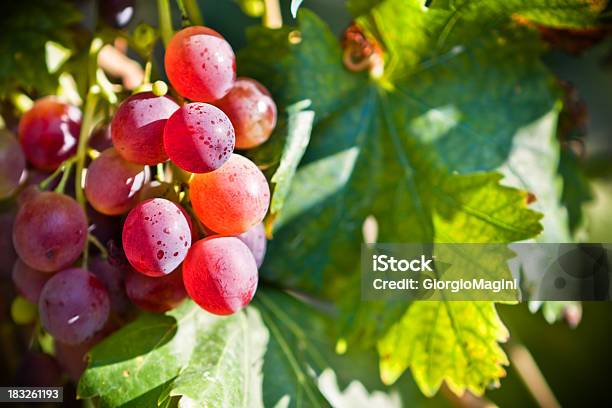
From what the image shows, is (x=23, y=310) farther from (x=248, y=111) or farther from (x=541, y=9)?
(x=541, y=9)

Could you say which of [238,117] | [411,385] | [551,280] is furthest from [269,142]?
[411,385]

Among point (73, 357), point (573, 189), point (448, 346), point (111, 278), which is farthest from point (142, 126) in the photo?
point (573, 189)

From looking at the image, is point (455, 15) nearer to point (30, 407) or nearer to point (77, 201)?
point (77, 201)

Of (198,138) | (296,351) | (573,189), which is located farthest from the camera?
(573,189)

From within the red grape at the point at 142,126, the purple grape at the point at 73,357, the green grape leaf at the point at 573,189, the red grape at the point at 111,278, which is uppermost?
the red grape at the point at 142,126

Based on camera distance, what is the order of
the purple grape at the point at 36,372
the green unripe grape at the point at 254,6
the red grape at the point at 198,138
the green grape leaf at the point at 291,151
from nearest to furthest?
the red grape at the point at 198,138 → the green grape leaf at the point at 291,151 → the purple grape at the point at 36,372 → the green unripe grape at the point at 254,6

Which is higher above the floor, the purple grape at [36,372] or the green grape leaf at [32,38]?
the green grape leaf at [32,38]

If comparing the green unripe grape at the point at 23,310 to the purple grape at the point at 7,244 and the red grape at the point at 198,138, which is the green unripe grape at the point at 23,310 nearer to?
the purple grape at the point at 7,244

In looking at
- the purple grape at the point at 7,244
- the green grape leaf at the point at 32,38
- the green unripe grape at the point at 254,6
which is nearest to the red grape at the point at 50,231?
the purple grape at the point at 7,244

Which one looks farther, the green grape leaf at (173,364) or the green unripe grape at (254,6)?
the green unripe grape at (254,6)
